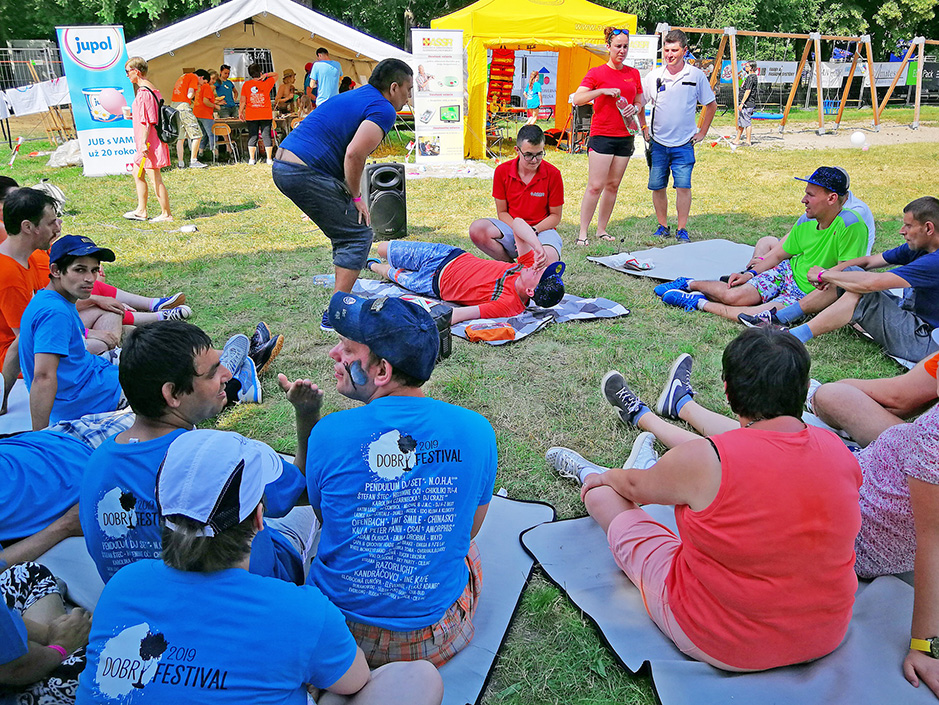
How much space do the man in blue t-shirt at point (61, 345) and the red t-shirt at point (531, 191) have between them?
336 cm

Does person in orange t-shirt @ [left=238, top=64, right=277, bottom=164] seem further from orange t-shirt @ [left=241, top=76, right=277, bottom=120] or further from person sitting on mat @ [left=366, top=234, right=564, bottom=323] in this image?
person sitting on mat @ [left=366, top=234, right=564, bottom=323]

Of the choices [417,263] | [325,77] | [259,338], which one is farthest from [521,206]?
[325,77]

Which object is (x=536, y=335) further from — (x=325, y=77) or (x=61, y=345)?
(x=325, y=77)

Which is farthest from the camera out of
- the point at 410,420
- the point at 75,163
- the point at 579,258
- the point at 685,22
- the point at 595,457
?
the point at 685,22

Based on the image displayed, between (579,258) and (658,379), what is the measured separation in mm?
2789

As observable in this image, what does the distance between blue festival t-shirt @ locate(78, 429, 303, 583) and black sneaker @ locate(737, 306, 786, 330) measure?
4.09 meters

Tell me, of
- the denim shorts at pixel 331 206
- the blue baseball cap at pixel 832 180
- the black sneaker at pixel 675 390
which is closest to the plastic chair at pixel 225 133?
the denim shorts at pixel 331 206

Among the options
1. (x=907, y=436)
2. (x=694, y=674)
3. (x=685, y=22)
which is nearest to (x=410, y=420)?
(x=694, y=674)

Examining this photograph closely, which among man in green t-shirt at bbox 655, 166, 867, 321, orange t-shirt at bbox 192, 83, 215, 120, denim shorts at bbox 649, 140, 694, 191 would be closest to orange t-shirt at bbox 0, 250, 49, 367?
man in green t-shirt at bbox 655, 166, 867, 321

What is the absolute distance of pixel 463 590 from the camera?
6.89 feet

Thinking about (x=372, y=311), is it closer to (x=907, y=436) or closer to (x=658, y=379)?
(x=907, y=436)

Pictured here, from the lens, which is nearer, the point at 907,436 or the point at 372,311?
the point at 372,311

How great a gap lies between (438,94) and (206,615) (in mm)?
11682

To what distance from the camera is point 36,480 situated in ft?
8.14
